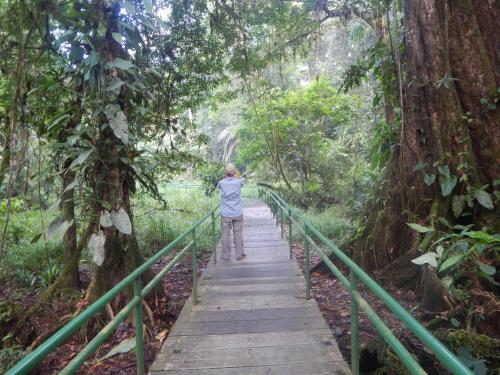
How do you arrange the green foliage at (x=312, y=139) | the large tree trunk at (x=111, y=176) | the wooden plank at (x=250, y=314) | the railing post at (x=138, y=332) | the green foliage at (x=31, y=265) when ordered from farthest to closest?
the green foliage at (x=312, y=139)
the green foliage at (x=31, y=265)
the wooden plank at (x=250, y=314)
the large tree trunk at (x=111, y=176)
the railing post at (x=138, y=332)

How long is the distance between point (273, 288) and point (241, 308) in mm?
755

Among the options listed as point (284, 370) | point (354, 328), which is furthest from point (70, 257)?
point (354, 328)

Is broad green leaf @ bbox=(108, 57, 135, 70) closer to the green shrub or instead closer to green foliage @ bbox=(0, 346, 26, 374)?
green foliage @ bbox=(0, 346, 26, 374)

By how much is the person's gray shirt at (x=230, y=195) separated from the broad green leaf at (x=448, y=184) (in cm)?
294

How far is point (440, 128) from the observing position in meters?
4.20

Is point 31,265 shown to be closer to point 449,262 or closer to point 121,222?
point 121,222

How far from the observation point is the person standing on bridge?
6160 millimetres

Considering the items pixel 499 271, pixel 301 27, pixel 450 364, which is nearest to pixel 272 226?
pixel 301 27

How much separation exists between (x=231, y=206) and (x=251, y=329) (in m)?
2.81

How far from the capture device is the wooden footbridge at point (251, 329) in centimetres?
178

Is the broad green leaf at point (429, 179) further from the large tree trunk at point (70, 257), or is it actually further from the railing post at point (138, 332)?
the large tree trunk at point (70, 257)

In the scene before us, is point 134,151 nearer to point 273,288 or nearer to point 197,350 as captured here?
point 197,350

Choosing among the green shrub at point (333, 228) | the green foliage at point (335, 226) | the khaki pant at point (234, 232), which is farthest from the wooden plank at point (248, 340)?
the green shrub at point (333, 228)

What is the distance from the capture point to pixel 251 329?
360 centimetres
